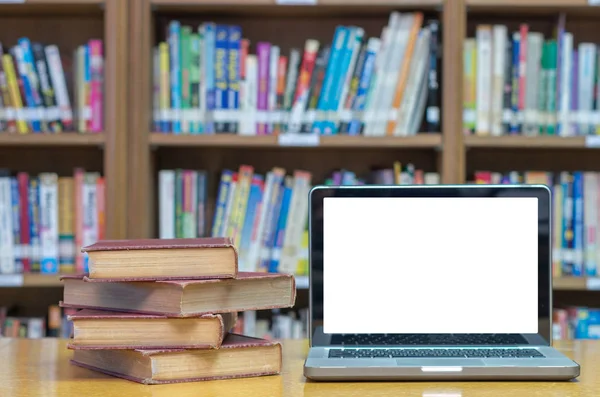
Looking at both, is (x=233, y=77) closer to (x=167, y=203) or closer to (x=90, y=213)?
(x=167, y=203)

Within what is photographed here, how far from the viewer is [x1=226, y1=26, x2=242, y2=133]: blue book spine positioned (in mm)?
2287

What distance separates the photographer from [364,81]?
2273 mm

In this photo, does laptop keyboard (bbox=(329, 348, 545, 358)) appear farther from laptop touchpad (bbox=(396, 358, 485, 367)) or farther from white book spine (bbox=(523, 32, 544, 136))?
white book spine (bbox=(523, 32, 544, 136))

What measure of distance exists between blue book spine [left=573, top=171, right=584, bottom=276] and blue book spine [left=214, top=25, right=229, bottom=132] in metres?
1.04

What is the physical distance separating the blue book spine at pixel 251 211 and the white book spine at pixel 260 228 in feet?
0.04

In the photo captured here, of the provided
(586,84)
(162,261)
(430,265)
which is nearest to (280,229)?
(586,84)

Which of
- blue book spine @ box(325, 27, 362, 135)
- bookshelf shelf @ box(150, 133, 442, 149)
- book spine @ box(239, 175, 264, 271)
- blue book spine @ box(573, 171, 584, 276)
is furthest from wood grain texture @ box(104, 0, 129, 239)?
blue book spine @ box(573, 171, 584, 276)

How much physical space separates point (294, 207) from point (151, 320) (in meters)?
1.31

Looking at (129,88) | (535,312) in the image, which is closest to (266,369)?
(535,312)

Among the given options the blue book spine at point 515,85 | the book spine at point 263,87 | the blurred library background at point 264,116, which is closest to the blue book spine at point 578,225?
the blurred library background at point 264,116

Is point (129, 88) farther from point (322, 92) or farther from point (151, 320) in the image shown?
point (151, 320)

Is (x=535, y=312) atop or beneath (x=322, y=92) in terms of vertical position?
beneath

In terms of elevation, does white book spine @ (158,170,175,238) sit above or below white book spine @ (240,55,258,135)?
below

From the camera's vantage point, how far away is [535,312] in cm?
112
